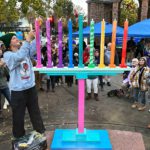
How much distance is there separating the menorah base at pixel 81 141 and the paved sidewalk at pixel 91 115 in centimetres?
94

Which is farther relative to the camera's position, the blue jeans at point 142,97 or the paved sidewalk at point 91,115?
the blue jeans at point 142,97

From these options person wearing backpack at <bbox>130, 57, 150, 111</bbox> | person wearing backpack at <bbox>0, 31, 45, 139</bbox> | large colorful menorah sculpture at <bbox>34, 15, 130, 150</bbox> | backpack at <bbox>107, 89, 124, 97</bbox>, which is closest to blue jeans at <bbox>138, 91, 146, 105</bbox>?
person wearing backpack at <bbox>130, 57, 150, 111</bbox>

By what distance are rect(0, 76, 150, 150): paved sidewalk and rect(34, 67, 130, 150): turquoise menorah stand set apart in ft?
3.23

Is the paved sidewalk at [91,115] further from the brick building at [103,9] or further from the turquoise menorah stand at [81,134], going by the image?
the brick building at [103,9]

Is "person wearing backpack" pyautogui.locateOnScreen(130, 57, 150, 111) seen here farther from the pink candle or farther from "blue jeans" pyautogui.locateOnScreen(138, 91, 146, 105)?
the pink candle

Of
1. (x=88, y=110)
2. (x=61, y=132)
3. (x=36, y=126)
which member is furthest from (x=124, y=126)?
(x=36, y=126)

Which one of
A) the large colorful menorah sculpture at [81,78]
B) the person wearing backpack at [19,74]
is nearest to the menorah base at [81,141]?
the large colorful menorah sculpture at [81,78]

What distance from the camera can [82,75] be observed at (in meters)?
3.68

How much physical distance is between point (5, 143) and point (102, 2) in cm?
1394

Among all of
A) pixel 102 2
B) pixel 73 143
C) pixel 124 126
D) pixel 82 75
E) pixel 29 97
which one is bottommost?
pixel 124 126

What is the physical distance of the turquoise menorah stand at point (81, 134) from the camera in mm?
3520

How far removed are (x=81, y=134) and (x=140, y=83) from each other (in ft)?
9.50

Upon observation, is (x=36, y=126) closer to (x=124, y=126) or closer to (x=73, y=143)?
(x=73, y=143)

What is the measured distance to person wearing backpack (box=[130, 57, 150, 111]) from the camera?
6.24 meters
